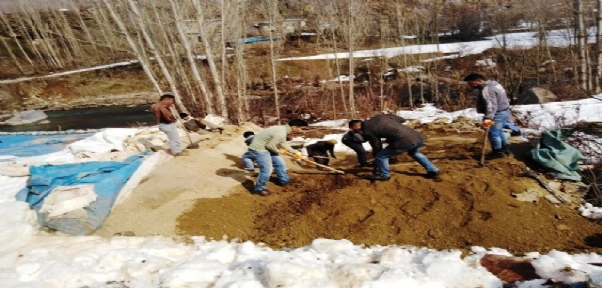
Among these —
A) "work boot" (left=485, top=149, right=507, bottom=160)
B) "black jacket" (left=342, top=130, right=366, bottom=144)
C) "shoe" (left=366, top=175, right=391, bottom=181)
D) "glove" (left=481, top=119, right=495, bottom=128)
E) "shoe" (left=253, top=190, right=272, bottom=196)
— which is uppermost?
"glove" (left=481, top=119, right=495, bottom=128)

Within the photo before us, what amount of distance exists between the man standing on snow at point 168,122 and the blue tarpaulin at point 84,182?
0.59 m

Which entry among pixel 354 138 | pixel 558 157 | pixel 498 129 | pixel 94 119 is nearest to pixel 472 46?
pixel 94 119

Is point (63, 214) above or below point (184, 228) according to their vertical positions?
above

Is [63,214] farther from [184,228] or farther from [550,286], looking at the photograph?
[550,286]

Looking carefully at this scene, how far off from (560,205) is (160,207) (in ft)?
16.9

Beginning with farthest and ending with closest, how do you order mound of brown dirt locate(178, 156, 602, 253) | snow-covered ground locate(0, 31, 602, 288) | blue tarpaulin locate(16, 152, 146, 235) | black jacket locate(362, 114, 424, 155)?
black jacket locate(362, 114, 424, 155), blue tarpaulin locate(16, 152, 146, 235), mound of brown dirt locate(178, 156, 602, 253), snow-covered ground locate(0, 31, 602, 288)

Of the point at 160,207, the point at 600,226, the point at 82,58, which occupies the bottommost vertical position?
the point at 600,226

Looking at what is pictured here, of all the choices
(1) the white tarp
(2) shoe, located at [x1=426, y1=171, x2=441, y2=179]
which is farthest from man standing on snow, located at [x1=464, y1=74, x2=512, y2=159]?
(1) the white tarp

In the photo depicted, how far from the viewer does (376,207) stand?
5.25m

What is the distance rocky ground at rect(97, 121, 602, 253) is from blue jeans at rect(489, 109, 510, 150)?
270 millimetres

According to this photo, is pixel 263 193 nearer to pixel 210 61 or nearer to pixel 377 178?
pixel 377 178

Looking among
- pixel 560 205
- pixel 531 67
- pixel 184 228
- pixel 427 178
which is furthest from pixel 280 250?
pixel 531 67

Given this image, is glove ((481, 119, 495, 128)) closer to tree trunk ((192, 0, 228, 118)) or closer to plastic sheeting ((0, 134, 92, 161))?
tree trunk ((192, 0, 228, 118))

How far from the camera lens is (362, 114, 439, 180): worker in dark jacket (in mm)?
5465
